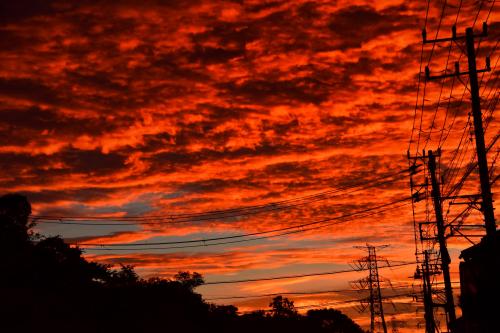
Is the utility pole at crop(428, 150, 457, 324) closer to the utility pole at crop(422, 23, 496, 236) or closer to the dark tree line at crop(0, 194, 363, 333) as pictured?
the utility pole at crop(422, 23, 496, 236)

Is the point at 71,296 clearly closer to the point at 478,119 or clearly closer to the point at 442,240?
the point at 442,240

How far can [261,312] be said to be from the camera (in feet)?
438

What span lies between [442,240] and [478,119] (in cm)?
2186

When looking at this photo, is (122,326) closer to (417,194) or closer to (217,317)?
(217,317)

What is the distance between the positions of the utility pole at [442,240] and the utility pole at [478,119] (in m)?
18.4

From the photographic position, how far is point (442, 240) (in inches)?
1935

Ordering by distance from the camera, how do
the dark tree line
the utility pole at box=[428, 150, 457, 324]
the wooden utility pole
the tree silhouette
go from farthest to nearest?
the tree silhouette, the dark tree line, the utility pole at box=[428, 150, 457, 324], the wooden utility pole

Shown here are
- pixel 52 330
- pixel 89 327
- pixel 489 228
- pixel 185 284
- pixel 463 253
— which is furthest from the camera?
pixel 185 284

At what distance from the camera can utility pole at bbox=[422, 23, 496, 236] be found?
27.5 m

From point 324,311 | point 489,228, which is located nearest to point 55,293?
point 489,228

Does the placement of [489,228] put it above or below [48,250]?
below

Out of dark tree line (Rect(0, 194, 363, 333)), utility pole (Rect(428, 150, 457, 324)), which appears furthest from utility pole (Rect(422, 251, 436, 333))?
dark tree line (Rect(0, 194, 363, 333))

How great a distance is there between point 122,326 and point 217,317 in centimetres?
2189

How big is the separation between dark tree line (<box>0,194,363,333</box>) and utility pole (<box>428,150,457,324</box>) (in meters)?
33.1
